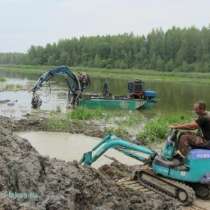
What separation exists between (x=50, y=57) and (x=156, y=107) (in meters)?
104

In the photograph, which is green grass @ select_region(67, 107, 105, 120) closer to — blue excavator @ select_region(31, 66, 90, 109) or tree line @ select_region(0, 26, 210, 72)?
blue excavator @ select_region(31, 66, 90, 109)

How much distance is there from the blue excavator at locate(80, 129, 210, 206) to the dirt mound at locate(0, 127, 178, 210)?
1.73 feet

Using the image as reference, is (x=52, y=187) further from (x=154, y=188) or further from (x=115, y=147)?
(x=154, y=188)

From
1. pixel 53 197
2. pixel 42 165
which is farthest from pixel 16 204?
pixel 42 165

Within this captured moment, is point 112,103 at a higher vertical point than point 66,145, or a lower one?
higher

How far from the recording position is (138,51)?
121m

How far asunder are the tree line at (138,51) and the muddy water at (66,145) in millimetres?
79978

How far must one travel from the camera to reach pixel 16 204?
6926mm

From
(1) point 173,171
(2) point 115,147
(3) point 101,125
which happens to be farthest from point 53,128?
(1) point 173,171

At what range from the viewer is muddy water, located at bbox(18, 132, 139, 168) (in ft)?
49.6

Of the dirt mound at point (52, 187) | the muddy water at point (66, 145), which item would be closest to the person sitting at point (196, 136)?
the dirt mound at point (52, 187)

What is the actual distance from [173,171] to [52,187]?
3.22m

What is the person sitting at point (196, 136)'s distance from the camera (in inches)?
412

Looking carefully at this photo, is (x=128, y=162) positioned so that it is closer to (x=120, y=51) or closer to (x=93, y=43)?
(x=120, y=51)
